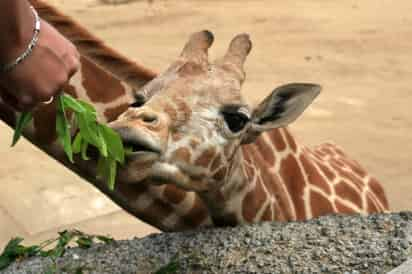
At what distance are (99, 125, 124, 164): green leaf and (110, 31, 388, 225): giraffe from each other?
3.5 inches

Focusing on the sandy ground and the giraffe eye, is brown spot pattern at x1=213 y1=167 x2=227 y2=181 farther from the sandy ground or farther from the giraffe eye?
the sandy ground

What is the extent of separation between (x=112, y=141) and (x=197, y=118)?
44 centimetres

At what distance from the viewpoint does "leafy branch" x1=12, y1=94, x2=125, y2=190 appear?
2.09m

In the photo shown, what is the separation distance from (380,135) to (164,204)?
347 cm

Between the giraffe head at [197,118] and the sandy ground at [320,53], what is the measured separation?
8.28 ft

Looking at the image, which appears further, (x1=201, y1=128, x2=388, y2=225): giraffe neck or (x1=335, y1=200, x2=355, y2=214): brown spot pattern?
(x1=335, y1=200, x2=355, y2=214): brown spot pattern

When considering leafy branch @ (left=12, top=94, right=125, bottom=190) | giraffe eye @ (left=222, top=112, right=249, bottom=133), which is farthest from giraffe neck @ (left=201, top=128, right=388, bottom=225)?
leafy branch @ (left=12, top=94, right=125, bottom=190)

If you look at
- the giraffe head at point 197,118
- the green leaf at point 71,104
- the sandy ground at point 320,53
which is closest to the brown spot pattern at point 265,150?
the giraffe head at point 197,118

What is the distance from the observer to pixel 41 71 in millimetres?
1695

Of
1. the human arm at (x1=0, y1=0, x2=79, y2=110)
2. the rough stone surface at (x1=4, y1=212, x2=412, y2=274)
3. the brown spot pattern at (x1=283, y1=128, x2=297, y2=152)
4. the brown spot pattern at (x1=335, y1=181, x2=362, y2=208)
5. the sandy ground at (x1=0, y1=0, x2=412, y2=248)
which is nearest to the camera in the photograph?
the human arm at (x1=0, y1=0, x2=79, y2=110)

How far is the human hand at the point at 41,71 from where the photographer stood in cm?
168

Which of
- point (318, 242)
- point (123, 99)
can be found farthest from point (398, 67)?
point (318, 242)

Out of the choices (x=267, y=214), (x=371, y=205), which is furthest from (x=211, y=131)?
(x=371, y=205)

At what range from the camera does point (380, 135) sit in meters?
6.13
